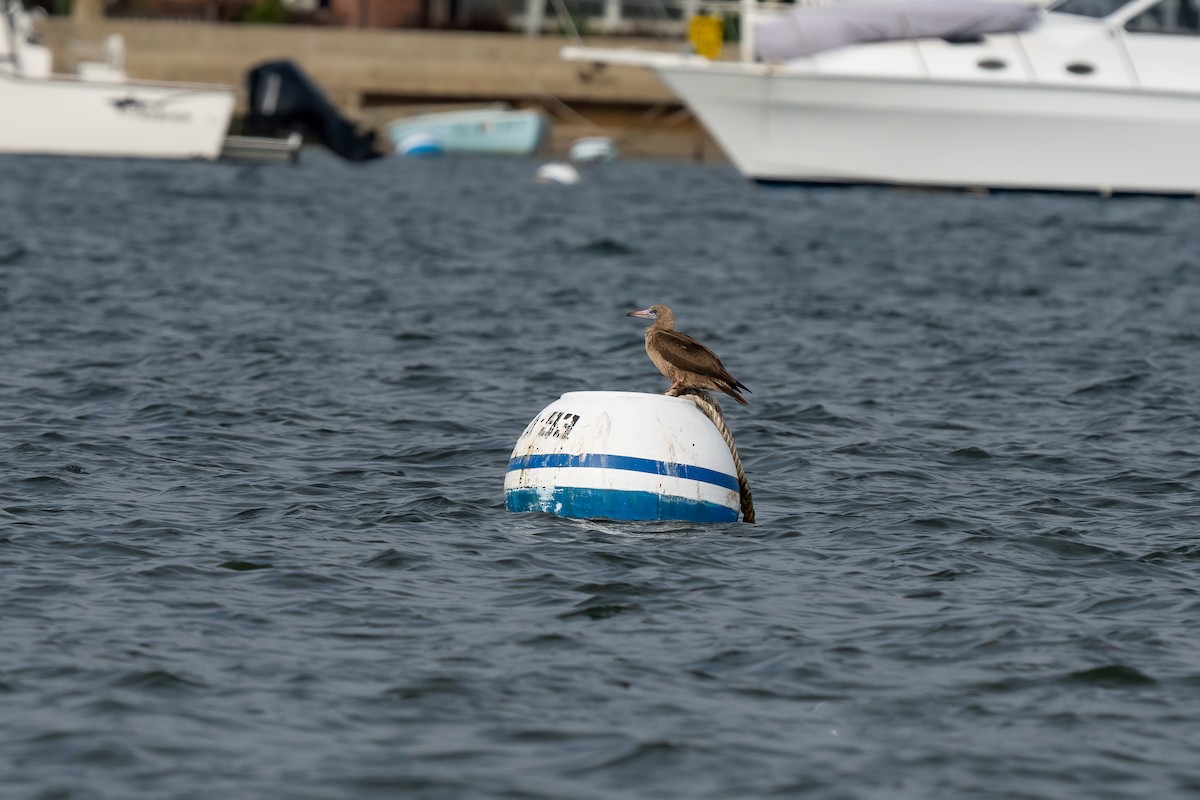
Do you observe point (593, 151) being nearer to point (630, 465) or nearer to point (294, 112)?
point (294, 112)

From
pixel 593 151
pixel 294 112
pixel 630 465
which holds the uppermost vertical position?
pixel 630 465

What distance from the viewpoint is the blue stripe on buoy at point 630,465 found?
8992mm

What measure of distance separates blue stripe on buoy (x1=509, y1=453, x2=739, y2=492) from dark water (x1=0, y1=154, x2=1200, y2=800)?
306mm

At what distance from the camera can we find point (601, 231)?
28.3 metres

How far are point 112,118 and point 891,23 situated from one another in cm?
1613

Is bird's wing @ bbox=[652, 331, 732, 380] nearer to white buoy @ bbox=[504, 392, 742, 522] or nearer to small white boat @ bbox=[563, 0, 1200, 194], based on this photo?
white buoy @ bbox=[504, 392, 742, 522]

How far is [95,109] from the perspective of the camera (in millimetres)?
38156

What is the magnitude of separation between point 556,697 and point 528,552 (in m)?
2.07

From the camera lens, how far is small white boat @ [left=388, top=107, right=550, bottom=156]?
47375 mm

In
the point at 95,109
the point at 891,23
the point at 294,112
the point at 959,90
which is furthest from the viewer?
the point at 294,112

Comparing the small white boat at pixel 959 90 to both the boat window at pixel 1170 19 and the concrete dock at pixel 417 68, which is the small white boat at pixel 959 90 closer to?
the boat window at pixel 1170 19

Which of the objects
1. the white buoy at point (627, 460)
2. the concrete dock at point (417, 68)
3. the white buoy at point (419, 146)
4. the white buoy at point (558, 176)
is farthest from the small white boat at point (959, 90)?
the white buoy at point (627, 460)

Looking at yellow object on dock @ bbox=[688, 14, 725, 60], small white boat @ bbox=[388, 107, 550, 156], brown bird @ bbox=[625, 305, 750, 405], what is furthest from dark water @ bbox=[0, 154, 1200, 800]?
small white boat @ bbox=[388, 107, 550, 156]

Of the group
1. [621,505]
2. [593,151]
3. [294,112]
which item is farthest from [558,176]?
[621,505]
